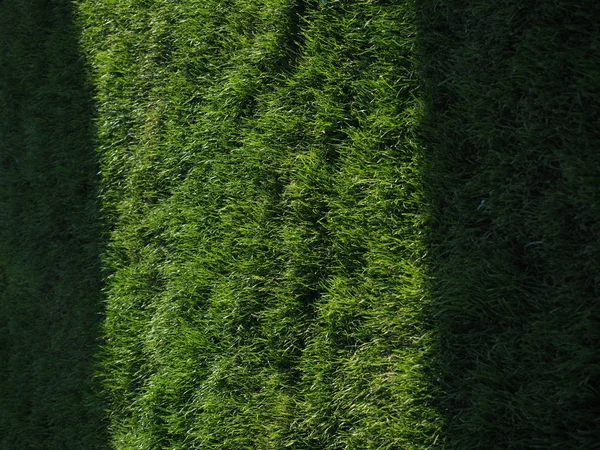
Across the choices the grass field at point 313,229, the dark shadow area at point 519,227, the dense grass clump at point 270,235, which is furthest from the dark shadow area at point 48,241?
the dark shadow area at point 519,227

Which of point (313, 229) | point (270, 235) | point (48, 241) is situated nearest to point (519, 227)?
point (313, 229)

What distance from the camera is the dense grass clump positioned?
287cm

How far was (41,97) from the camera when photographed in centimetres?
474

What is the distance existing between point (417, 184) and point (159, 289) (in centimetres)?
152

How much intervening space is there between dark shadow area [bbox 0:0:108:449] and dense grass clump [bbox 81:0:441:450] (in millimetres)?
229

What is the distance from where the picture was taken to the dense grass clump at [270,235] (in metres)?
2.87

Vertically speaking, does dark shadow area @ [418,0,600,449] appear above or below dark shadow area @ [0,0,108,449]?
above

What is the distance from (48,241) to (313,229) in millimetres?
1994

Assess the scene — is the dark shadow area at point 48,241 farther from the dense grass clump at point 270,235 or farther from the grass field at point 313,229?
the dense grass clump at point 270,235

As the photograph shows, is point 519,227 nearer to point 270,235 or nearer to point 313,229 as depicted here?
point 313,229

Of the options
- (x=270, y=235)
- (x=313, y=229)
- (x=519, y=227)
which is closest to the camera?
(x=519, y=227)

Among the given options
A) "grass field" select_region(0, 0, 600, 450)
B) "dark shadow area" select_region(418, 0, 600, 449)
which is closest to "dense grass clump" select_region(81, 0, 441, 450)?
"grass field" select_region(0, 0, 600, 450)

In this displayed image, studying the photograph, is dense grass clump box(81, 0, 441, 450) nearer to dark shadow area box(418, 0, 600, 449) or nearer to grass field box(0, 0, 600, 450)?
grass field box(0, 0, 600, 450)

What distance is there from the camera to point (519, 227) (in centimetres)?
255
